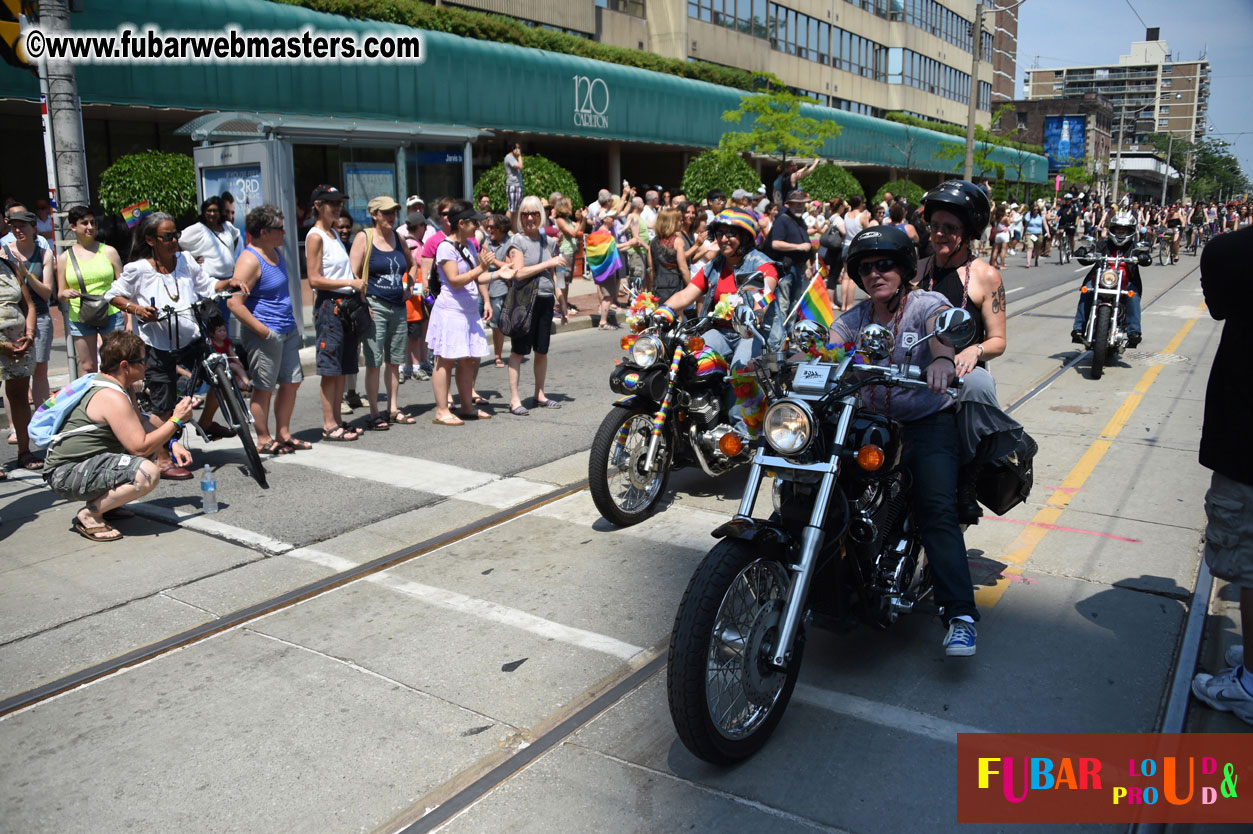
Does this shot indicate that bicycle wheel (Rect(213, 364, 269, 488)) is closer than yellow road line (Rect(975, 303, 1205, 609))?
No

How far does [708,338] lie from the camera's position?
20.4 feet

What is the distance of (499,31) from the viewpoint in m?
26.1

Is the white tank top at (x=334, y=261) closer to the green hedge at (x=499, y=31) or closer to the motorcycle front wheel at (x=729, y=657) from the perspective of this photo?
the motorcycle front wheel at (x=729, y=657)

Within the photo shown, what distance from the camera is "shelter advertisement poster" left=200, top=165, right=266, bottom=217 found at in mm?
11914

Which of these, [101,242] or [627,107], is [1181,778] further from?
[627,107]

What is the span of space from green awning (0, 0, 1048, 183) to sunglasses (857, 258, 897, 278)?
46.4 ft

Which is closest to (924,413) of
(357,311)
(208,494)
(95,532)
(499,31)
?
(208,494)

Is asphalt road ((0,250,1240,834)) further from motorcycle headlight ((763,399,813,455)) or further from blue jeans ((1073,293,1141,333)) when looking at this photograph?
blue jeans ((1073,293,1141,333))

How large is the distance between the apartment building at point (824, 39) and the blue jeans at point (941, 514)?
27269 mm

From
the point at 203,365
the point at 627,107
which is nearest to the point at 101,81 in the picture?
the point at 203,365

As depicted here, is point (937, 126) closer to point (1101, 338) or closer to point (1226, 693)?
point (1101, 338)

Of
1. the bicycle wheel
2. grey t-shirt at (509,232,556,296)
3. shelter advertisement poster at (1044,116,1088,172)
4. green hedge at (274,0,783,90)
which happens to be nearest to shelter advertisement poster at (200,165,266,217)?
grey t-shirt at (509,232,556,296)

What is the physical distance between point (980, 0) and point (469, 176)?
23052mm

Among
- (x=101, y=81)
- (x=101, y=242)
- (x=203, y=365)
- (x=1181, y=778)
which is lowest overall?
(x=1181, y=778)
